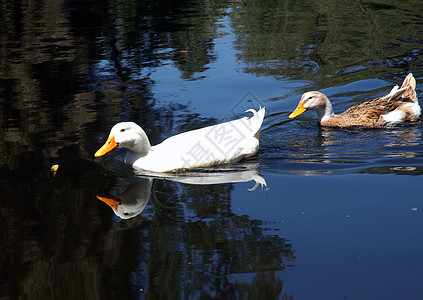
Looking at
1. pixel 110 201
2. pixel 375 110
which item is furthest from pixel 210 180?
pixel 375 110

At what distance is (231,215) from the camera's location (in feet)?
17.8

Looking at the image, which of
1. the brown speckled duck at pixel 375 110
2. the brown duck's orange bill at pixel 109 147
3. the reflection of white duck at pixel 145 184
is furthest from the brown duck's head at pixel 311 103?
the brown duck's orange bill at pixel 109 147

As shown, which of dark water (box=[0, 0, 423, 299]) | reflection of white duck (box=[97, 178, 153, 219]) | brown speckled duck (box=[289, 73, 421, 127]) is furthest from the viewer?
brown speckled duck (box=[289, 73, 421, 127])

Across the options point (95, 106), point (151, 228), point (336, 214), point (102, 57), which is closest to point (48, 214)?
point (151, 228)

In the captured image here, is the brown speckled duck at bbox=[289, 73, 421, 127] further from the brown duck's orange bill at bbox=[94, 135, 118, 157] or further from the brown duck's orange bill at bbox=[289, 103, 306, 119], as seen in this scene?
the brown duck's orange bill at bbox=[94, 135, 118, 157]

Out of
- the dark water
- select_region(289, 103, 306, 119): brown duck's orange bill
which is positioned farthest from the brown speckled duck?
the dark water

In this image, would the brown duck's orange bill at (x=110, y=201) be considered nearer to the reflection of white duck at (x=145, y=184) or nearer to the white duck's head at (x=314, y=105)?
the reflection of white duck at (x=145, y=184)

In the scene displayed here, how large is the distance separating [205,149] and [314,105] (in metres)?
2.53

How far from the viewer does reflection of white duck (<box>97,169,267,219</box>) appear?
5.75 m

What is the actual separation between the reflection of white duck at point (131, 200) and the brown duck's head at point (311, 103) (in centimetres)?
318

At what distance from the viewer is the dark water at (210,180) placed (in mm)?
4484

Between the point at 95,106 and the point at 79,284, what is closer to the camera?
the point at 79,284

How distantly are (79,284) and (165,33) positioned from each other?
36.7 feet

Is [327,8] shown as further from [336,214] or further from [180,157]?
[336,214]
